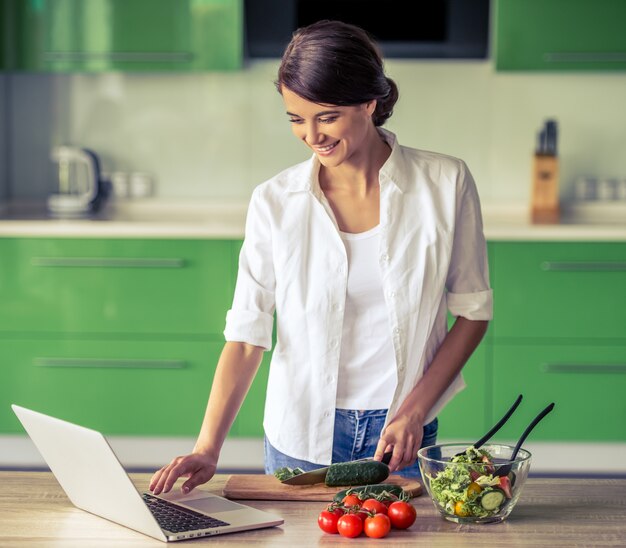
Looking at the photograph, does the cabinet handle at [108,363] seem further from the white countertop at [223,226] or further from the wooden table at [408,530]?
the wooden table at [408,530]

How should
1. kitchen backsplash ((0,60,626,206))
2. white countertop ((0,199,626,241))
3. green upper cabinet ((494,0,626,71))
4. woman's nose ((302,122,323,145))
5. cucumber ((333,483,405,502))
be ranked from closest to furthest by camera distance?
cucumber ((333,483,405,502)) → woman's nose ((302,122,323,145)) → white countertop ((0,199,626,241)) → green upper cabinet ((494,0,626,71)) → kitchen backsplash ((0,60,626,206))

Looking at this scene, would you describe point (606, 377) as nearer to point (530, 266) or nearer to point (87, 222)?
point (530, 266)

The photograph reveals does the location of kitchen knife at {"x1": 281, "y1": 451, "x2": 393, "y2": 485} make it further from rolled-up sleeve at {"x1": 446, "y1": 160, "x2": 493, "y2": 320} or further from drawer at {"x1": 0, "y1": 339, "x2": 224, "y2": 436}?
drawer at {"x1": 0, "y1": 339, "x2": 224, "y2": 436}

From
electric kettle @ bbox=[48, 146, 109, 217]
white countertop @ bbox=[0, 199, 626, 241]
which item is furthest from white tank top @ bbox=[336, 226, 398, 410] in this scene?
electric kettle @ bbox=[48, 146, 109, 217]

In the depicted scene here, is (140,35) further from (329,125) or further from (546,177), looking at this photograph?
(329,125)

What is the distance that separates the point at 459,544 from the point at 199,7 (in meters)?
2.90

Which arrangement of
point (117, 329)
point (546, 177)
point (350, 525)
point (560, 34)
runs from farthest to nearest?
point (546, 177) → point (560, 34) → point (117, 329) → point (350, 525)

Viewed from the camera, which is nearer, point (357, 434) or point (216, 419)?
point (216, 419)

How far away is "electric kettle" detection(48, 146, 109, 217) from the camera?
13.1 feet

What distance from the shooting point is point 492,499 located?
4.90ft

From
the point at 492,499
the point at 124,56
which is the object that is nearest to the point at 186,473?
the point at 492,499

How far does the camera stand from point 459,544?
1.43 m

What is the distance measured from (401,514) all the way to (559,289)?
2279 millimetres

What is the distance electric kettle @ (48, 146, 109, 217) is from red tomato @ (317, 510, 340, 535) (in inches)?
108
